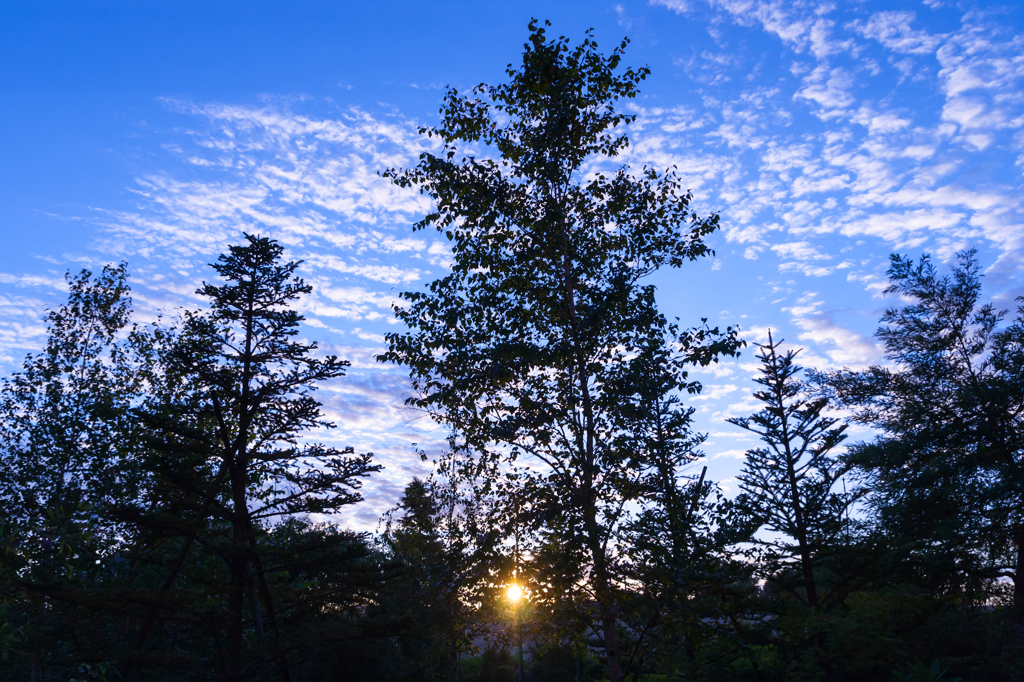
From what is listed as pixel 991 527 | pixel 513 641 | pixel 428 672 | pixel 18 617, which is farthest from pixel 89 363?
pixel 991 527

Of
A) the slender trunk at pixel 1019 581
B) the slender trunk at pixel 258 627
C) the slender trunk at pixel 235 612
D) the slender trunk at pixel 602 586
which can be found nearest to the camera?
the slender trunk at pixel 602 586

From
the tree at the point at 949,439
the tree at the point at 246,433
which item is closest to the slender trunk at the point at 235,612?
the tree at the point at 246,433

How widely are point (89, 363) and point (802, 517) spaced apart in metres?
26.6

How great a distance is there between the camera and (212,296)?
14938mm

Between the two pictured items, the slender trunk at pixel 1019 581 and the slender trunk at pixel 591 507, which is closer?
the slender trunk at pixel 591 507

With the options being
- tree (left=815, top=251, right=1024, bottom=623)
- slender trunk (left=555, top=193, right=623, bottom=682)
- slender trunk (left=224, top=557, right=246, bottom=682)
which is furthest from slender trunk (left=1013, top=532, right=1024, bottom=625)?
slender trunk (left=224, top=557, right=246, bottom=682)

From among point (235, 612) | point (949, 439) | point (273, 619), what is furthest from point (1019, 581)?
point (235, 612)

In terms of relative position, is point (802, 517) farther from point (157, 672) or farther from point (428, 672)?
point (157, 672)

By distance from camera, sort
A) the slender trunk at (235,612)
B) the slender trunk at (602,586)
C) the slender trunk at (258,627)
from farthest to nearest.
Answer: the slender trunk at (235,612) < the slender trunk at (258,627) < the slender trunk at (602,586)

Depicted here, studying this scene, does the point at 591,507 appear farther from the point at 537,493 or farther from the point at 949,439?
the point at 949,439

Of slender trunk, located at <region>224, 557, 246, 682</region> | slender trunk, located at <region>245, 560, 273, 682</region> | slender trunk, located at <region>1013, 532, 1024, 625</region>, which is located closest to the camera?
slender trunk, located at <region>245, 560, 273, 682</region>

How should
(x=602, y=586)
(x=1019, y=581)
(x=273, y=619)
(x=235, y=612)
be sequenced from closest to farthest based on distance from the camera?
(x=602, y=586) < (x=235, y=612) < (x=273, y=619) < (x=1019, y=581)

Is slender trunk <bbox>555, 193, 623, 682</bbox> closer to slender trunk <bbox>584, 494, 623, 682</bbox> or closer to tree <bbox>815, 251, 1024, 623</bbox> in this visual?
slender trunk <bbox>584, 494, 623, 682</bbox>

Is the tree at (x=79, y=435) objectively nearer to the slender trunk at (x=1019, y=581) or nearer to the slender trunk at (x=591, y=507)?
the slender trunk at (x=591, y=507)
